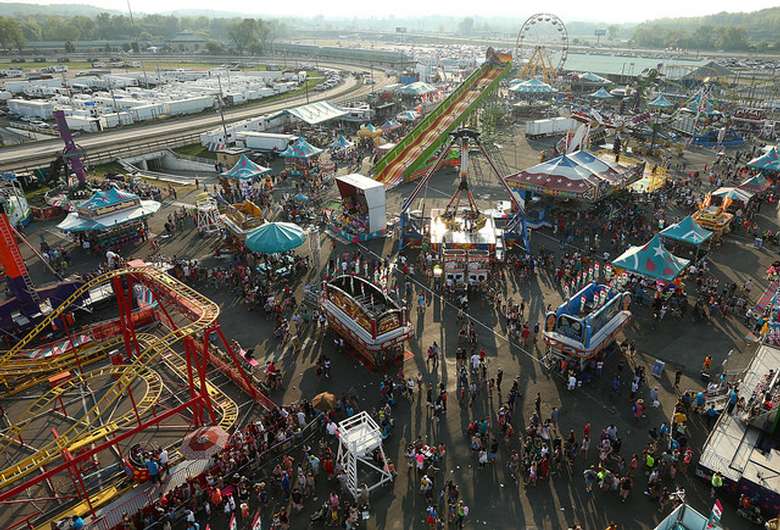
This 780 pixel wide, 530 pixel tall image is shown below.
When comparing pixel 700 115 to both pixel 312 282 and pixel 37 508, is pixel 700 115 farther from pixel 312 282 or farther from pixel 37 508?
pixel 37 508

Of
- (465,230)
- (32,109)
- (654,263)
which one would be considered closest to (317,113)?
(465,230)

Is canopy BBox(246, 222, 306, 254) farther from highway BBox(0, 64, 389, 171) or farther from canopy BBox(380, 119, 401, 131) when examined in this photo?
canopy BBox(380, 119, 401, 131)

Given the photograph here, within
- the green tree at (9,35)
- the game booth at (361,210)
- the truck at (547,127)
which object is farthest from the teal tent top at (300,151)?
the green tree at (9,35)

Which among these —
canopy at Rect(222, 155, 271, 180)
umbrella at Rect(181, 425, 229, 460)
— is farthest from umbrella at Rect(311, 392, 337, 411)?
canopy at Rect(222, 155, 271, 180)

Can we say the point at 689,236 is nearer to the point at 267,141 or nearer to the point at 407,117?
the point at 267,141

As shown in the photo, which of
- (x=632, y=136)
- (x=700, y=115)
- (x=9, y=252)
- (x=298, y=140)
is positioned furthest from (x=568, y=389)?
(x=700, y=115)

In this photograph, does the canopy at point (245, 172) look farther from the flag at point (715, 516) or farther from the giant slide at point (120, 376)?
the flag at point (715, 516)
